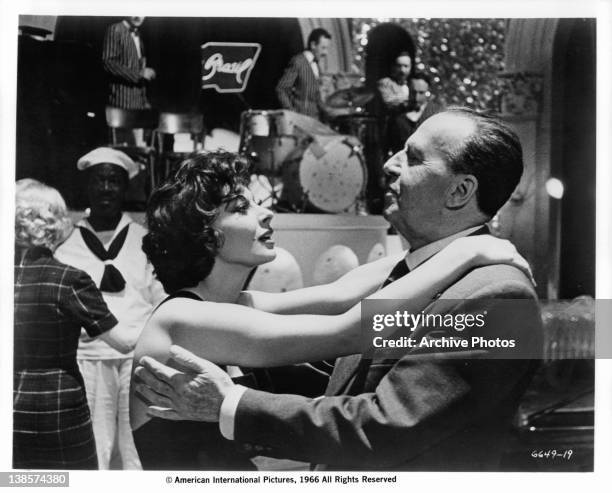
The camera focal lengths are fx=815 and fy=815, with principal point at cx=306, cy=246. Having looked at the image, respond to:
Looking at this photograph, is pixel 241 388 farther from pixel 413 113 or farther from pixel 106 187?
pixel 413 113

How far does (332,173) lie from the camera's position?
2.78 m

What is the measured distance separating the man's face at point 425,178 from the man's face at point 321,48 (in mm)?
433

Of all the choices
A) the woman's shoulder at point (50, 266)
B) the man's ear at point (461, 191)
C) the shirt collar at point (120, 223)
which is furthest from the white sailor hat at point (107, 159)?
the man's ear at point (461, 191)

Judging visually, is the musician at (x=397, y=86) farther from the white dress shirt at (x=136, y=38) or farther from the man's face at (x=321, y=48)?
the white dress shirt at (x=136, y=38)

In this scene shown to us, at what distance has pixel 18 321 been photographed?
2.82 m

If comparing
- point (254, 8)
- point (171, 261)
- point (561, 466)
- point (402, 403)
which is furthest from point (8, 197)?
point (561, 466)

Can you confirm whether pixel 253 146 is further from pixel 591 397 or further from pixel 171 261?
pixel 591 397

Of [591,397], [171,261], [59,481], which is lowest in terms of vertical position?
[59,481]

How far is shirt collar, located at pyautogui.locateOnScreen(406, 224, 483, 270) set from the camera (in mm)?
2621

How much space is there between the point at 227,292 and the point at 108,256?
45cm

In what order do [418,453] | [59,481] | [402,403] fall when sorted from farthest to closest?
[59,481] < [418,453] < [402,403]

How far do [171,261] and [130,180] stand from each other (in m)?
0.33

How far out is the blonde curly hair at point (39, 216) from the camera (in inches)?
110

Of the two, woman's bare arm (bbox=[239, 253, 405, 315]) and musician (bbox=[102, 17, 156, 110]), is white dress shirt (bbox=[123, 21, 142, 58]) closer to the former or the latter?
musician (bbox=[102, 17, 156, 110])
